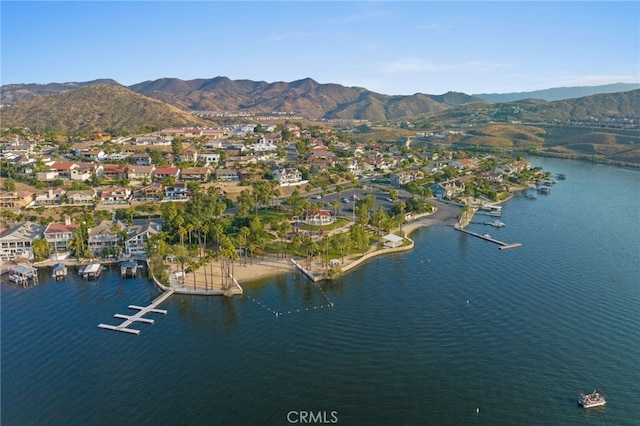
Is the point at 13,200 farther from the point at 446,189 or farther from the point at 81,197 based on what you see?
the point at 446,189

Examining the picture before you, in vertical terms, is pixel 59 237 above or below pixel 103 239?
above

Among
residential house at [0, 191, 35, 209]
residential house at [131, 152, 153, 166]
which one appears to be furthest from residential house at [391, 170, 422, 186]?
residential house at [0, 191, 35, 209]

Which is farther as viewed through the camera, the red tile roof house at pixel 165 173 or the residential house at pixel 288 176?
the residential house at pixel 288 176

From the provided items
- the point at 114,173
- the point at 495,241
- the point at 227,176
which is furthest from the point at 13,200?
the point at 495,241

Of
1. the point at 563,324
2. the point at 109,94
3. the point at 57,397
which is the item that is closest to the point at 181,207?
the point at 57,397

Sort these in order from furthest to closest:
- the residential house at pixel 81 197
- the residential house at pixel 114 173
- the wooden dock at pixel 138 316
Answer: the residential house at pixel 114 173, the residential house at pixel 81 197, the wooden dock at pixel 138 316

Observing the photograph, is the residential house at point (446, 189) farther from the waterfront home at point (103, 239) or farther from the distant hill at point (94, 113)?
the distant hill at point (94, 113)

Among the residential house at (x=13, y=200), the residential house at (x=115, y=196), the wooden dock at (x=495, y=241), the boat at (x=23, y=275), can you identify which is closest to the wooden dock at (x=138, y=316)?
the boat at (x=23, y=275)

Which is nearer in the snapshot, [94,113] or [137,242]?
[137,242]
